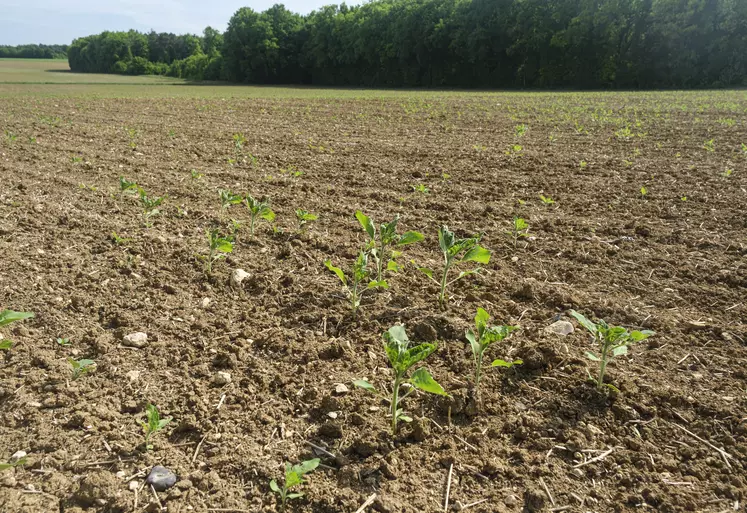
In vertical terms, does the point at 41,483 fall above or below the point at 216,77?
below

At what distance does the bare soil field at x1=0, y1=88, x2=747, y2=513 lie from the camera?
7.20ft

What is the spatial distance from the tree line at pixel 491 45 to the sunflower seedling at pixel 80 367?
46028mm

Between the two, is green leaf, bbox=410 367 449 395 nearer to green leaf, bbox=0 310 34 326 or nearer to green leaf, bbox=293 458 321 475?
green leaf, bbox=293 458 321 475

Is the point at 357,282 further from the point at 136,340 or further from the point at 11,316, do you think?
the point at 11,316

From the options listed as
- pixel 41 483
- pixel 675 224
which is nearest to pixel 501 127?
pixel 675 224

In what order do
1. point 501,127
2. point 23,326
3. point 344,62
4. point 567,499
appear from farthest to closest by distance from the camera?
point 344,62 < point 501,127 < point 23,326 < point 567,499

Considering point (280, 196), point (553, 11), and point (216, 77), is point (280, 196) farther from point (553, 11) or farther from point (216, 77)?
point (216, 77)

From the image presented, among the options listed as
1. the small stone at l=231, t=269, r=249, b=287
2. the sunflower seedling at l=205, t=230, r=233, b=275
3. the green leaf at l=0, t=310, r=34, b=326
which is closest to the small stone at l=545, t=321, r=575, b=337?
the small stone at l=231, t=269, r=249, b=287

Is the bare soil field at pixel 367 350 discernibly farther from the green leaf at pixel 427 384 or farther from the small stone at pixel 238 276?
the green leaf at pixel 427 384

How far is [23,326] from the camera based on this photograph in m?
3.23

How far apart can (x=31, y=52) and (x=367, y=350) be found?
571ft

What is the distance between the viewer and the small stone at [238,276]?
3.98 metres

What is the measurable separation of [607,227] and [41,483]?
16.5 ft

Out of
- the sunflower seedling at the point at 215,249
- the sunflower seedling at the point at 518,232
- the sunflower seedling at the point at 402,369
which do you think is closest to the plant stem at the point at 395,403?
the sunflower seedling at the point at 402,369
